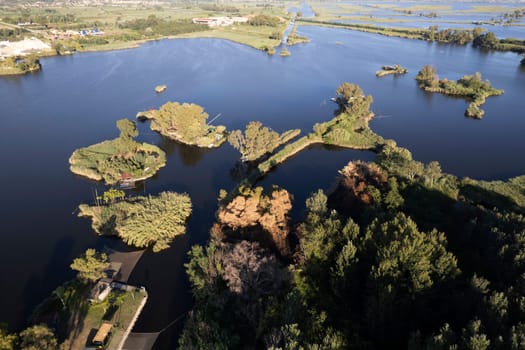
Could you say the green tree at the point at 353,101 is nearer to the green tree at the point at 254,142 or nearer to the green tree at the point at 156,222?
the green tree at the point at 254,142

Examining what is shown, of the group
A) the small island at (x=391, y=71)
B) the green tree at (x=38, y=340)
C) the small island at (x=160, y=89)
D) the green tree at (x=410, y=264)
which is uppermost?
the green tree at (x=410, y=264)

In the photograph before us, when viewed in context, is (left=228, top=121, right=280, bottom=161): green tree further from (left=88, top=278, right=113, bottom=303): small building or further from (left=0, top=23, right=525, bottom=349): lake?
(left=88, top=278, right=113, bottom=303): small building

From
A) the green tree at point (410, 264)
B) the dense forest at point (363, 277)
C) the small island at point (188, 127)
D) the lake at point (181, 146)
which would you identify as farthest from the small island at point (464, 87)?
the green tree at point (410, 264)

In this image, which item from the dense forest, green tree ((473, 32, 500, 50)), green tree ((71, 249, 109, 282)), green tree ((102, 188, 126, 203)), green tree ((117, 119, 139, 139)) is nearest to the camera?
the dense forest

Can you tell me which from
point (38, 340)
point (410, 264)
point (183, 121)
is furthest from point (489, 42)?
point (38, 340)

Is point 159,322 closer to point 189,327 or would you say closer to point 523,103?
point 189,327

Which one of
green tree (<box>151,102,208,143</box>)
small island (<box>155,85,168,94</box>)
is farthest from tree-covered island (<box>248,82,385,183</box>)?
small island (<box>155,85,168,94</box>)
